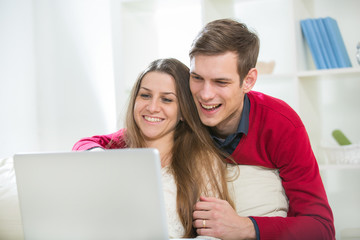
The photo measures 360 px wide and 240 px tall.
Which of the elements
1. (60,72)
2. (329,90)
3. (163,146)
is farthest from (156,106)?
(60,72)

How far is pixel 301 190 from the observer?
155 centimetres

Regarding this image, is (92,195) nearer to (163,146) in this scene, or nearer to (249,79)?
(163,146)

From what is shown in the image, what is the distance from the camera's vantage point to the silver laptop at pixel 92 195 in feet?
3.04

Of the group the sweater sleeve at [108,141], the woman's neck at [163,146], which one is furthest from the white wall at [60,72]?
the woman's neck at [163,146]

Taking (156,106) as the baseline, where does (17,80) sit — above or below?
above

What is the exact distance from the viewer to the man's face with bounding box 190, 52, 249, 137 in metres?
1.53

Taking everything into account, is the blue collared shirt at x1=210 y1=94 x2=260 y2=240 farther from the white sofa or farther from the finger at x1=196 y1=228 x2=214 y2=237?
the white sofa

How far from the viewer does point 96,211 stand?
3.22ft

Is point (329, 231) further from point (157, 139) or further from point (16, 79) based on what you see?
point (16, 79)

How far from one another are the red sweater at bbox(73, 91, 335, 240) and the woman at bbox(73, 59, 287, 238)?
0.17 feet

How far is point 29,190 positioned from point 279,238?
0.85 meters

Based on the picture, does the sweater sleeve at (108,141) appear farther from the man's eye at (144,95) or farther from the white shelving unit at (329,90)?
the white shelving unit at (329,90)

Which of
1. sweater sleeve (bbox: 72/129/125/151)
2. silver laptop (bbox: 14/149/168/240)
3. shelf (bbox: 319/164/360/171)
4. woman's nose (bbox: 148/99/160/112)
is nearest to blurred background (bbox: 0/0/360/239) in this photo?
shelf (bbox: 319/164/360/171)

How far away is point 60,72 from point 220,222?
2.26 m
